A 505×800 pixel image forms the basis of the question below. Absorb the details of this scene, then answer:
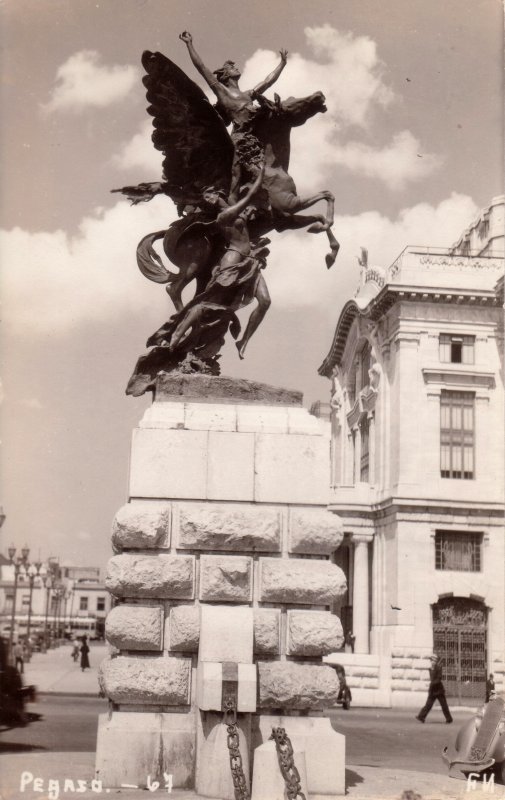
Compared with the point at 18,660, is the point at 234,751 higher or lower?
higher

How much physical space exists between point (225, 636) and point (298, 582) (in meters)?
0.79

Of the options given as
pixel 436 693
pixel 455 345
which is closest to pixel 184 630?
pixel 436 693

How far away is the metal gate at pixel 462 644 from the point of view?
39.6 metres

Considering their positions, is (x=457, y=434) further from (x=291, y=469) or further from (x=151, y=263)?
(x=291, y=469)

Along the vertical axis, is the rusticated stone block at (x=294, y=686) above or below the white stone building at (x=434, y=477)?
below

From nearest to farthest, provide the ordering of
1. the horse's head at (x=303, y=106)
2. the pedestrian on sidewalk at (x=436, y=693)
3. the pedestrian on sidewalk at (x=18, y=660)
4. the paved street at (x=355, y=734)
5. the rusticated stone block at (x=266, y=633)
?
the rusticated stone block at (x=266, y=633)
the horse's head at (x=303, y=106)
the paved street at (x=355, y=734)
the pedestrian on sidewalk at (x=436, y=693)
the pedestrian on sidewalk at (x=18, y=660)

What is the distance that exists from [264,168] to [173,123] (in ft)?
3.55

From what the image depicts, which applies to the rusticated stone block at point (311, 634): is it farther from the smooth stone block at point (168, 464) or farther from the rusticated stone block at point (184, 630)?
the smooth stone block at point (168, 464)

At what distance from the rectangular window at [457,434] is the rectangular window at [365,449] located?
588cm

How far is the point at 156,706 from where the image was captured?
8.53 meters

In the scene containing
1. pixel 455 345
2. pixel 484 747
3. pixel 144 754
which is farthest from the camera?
pixel 455 345

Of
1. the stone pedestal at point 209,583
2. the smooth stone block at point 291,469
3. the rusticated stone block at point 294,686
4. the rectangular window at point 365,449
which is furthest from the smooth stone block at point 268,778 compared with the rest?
the rectangular window at point 365,449

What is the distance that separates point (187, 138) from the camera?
33.3 feet

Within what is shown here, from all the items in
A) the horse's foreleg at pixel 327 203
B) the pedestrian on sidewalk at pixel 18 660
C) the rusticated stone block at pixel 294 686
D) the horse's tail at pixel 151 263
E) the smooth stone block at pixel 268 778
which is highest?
the horse's foreleg at pixel 327 203
